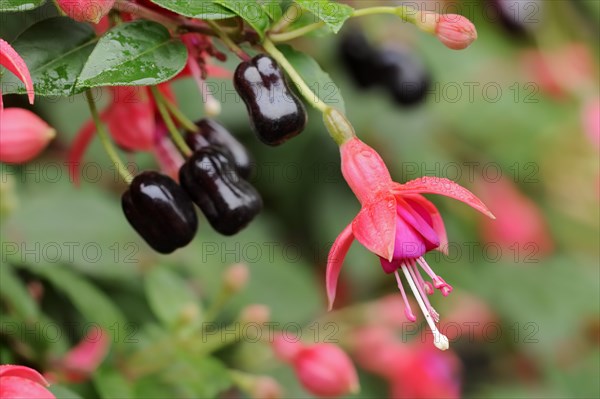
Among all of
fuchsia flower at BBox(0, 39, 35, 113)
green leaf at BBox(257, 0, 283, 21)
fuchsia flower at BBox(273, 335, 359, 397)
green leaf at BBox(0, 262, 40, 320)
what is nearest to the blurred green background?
green leaf at BBox(0, 262, 40, 320)

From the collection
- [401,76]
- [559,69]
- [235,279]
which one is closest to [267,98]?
[235,279]

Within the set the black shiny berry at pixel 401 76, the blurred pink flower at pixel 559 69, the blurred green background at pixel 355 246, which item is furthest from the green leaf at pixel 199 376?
the blurred pink flower at pixel 559 69

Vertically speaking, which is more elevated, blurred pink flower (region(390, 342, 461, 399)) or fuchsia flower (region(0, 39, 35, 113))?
fuchsia flower (region(0, 39, 35, 113))

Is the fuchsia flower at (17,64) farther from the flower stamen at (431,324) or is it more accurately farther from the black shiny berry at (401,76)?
the black shiny berry at (401,76)

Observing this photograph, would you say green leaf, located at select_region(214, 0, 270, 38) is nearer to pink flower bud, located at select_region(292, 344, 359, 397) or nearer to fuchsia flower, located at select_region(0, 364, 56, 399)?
fuchsia flower, located at select_region(0, 364, 56, 399)

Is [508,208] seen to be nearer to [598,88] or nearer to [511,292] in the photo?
[511,292]

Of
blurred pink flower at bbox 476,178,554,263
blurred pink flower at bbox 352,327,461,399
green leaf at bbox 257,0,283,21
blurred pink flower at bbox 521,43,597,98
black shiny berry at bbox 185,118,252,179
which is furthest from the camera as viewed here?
blurred pink flower at bbox 521,43,597,98

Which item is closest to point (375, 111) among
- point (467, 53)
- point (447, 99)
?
point (447, 99)

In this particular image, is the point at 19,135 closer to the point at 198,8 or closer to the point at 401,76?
the point at 198,8
